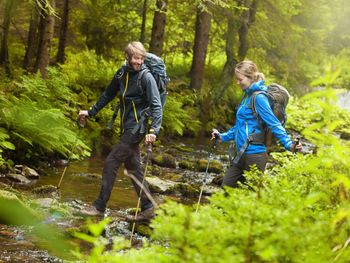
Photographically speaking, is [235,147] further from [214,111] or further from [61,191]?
[214,111]

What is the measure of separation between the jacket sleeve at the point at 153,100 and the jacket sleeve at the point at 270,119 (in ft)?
4.49

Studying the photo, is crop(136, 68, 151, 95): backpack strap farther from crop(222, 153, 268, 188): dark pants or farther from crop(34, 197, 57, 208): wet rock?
crop(34, 197, 57, 208): wet rock

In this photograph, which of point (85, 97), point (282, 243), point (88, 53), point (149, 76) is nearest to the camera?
point (282, 243)

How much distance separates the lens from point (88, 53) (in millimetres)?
17844

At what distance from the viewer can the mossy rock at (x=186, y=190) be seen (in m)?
9.76

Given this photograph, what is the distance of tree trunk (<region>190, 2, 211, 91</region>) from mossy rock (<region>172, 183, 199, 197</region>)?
10.9 meters

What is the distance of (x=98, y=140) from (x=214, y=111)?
8.55m

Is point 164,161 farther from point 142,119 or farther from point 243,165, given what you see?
point 243,165

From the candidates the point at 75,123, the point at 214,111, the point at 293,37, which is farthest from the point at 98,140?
the point at 293,37

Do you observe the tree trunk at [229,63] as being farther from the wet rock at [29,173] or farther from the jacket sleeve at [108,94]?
the jacket sleeve at [108,94]

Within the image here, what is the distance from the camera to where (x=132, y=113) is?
6.91 m

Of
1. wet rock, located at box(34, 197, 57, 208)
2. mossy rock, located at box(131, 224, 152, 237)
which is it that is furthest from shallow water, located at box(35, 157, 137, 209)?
mossy rock, located at box(131, 224, 152, 237)

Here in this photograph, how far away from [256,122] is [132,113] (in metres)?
1.76

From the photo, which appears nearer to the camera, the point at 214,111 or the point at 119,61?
the point at 119,61
